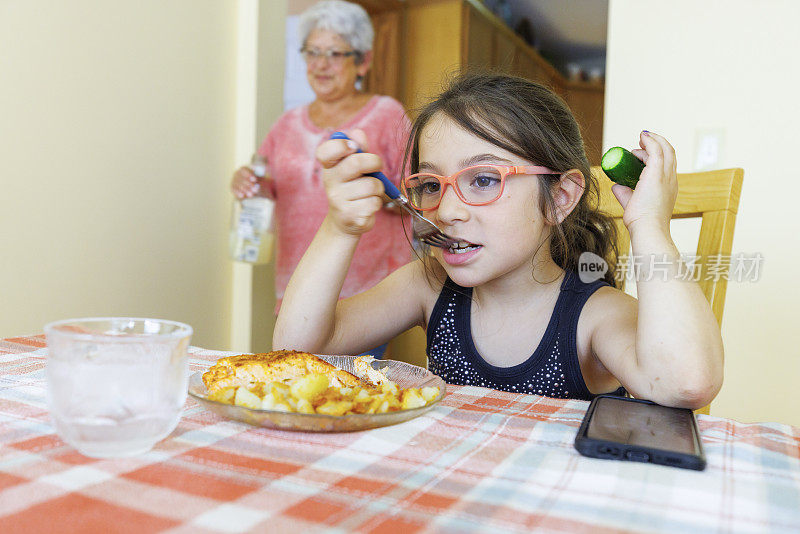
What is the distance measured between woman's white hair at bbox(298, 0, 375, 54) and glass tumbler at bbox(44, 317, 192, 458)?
5.68 ft

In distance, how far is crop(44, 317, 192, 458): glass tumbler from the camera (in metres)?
0.43

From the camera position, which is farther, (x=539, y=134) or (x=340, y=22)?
(x=340, y=22)

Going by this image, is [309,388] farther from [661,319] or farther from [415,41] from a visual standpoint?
[415,41]

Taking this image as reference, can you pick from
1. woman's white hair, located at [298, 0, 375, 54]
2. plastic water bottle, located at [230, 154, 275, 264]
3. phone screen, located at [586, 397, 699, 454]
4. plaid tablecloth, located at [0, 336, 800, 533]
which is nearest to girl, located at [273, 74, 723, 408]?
phone screen, located at [586, 397, 699, 454]

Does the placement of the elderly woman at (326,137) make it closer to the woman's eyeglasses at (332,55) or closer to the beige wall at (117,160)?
the woman's eyeglasses at (332,55)

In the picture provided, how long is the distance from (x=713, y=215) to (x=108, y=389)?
94 centimetres

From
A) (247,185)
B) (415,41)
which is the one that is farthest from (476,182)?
(415,41)

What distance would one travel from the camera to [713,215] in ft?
3.42

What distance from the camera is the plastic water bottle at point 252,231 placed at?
75.4 inches

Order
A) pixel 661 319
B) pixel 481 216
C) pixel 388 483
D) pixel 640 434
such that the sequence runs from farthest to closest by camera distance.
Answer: pixel 481 216 < pixel 661 319 < pixel 640 434 < pixel 388 483

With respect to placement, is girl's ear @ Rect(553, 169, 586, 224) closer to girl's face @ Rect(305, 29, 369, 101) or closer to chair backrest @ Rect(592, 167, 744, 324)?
chair backrest @ Rect(592, 167, 744, 324)

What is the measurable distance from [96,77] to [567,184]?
136cm

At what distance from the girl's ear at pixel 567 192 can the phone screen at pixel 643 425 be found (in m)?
0.49

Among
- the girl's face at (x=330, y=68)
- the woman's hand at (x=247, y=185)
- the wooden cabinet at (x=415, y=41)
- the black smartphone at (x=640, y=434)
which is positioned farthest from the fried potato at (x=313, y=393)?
the wooden cabinet at (x=415, y=41)
